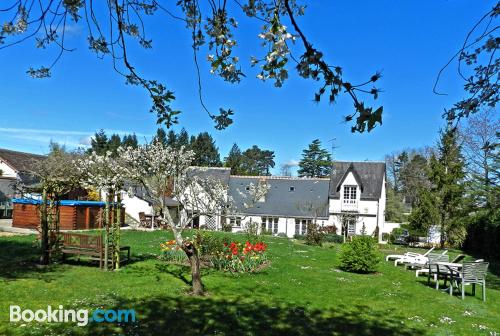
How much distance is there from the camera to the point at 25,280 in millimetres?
10492

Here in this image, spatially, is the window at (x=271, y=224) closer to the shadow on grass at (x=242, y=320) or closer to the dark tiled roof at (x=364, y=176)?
the dark tiled roof at (x=364, y=176)

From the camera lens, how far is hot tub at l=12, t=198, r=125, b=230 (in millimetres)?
27797

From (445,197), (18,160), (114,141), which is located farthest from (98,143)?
(445,197)

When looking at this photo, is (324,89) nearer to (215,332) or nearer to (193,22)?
(193,22)

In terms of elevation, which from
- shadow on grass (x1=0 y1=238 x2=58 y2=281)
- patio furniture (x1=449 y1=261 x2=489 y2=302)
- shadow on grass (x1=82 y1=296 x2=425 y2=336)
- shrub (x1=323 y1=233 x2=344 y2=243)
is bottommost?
shrub (x1=323 y1=233 x2=344 y2=243)

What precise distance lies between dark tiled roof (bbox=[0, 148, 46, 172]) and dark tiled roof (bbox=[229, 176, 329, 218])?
19750mm

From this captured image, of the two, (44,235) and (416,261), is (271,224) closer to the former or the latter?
(416,261)

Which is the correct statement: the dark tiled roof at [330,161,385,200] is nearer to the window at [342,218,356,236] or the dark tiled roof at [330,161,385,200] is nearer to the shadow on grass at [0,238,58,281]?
the window at [342,218,356,236]

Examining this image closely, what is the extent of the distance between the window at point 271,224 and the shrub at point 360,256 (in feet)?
78.7

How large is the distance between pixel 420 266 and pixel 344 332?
10.0 meters

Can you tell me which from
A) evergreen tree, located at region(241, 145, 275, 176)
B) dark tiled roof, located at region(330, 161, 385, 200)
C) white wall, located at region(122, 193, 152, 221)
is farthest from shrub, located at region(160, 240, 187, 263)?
evergreen tree, located at region(241, 145, 275, 176)

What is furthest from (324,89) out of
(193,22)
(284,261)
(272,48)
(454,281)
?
(284,261)

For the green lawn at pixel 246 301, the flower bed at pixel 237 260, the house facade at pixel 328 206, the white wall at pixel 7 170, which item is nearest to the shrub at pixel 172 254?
the green lawn at pixel 246 301

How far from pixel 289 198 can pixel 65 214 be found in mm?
20578
